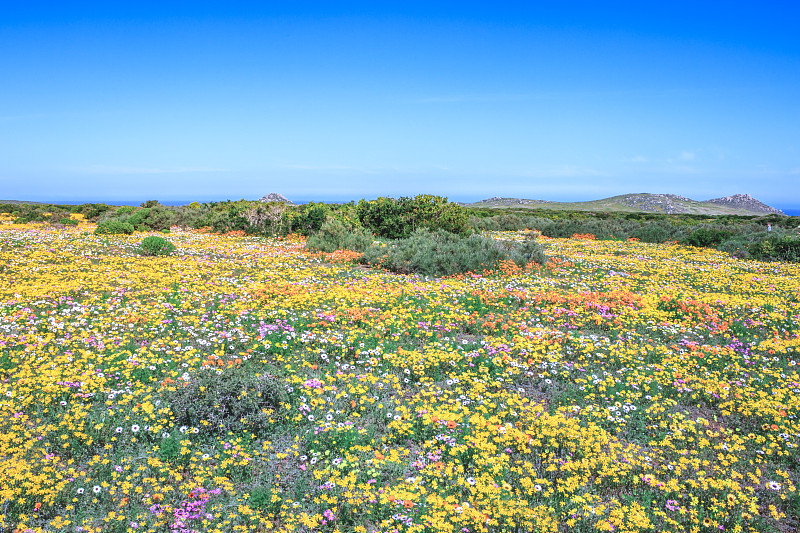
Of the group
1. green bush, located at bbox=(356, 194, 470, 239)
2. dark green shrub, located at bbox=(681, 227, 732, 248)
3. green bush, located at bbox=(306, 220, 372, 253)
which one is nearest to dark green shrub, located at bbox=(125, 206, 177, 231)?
green bush, located at bbox=(356, 194, 470, 239)

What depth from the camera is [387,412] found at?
622 centimetres

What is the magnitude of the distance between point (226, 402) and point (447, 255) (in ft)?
36.4

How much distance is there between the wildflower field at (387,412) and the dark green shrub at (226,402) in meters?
0.03

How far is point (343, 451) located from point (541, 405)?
2.97 meters

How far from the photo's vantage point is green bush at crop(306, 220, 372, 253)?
791 inches

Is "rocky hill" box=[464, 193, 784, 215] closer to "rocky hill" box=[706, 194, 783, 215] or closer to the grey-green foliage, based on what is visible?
"rocky hill" box=[706, 194, 783, 215]

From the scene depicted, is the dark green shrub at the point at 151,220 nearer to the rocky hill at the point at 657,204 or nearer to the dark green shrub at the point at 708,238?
the dark green shrub at the point at 708,238

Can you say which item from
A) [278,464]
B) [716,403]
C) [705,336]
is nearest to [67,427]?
[278,464]

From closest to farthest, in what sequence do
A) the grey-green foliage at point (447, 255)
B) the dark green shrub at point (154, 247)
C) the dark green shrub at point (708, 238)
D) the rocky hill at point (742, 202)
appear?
the grey-green foliage at point (447, 255)
the dark green shrub at point (154, 247)
the dark green shrub at point (708, 238)
the rocky hill at point (742, 202)

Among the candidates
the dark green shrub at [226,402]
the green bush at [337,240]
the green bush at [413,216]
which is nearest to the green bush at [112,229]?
the green bush at [337,240]

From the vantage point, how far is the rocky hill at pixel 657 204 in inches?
4190

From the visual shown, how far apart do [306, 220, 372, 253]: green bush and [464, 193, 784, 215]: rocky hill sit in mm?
84064

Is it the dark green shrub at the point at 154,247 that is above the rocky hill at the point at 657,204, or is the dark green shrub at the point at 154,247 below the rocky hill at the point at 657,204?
below

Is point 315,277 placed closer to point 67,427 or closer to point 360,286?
point 360,286
